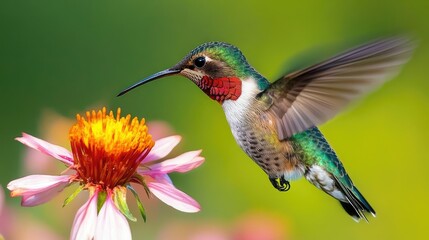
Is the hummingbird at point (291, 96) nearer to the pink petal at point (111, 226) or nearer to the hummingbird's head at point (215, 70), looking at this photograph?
the hummingbird's head at point (215, 70)

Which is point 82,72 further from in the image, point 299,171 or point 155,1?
point 299,171

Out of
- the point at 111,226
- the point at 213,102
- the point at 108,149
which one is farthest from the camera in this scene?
the point at 213,102

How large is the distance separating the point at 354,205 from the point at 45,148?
0.31 m

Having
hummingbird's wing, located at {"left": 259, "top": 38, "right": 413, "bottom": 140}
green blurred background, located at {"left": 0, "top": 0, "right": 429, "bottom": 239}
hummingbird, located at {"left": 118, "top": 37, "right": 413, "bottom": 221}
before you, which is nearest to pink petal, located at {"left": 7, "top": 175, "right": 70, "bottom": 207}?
hummingbird, located at {"left": 118, "top": 37, "right": 413, "bottom": 221}

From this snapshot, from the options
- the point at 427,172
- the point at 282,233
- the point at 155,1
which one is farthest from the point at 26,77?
the point at 282,233

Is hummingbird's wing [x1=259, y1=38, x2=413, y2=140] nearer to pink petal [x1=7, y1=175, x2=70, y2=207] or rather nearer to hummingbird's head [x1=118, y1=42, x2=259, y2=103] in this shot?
hummingbird's head [x1=118, y1=42, x2=259, y2=103]

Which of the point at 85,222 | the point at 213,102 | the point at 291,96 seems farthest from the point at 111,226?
the point at 213,102

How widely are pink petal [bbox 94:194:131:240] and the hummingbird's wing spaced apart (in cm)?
19

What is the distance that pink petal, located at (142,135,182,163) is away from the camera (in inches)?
28.5

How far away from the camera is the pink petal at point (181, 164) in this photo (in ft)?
2.19

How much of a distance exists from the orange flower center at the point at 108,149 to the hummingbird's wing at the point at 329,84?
133mm

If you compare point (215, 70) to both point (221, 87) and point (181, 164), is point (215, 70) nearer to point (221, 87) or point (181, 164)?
point (221, 87)

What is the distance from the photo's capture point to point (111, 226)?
614 mm

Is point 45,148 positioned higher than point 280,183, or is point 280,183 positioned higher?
point 45,148
